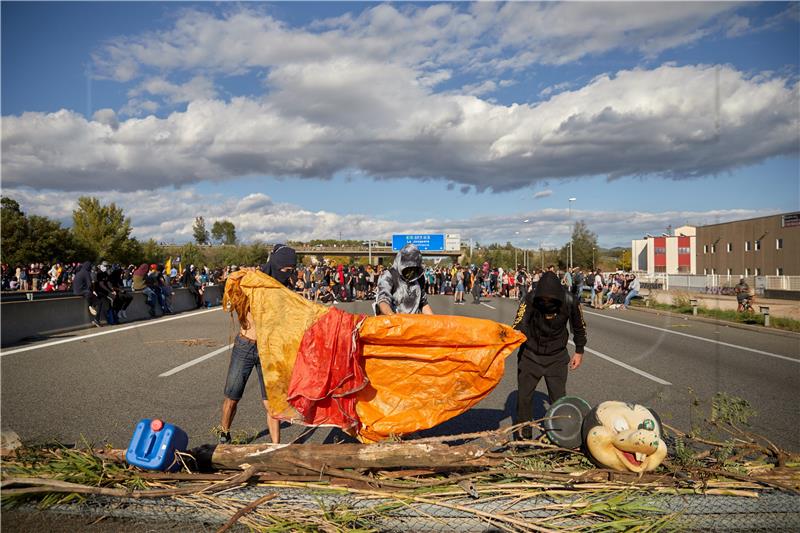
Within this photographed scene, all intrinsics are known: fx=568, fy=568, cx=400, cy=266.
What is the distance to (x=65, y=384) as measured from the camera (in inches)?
347

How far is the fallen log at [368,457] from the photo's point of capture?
366cm

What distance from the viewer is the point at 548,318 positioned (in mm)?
5293

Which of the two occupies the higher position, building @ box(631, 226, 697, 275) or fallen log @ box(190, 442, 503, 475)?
building @ box(631, 226, 697, 275)

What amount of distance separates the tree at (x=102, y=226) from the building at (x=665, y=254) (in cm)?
7795

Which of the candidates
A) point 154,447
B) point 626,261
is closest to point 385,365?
point 154,447

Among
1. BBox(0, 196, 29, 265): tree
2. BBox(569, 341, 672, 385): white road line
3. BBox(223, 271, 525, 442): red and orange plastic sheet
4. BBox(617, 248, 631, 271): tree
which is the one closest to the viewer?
BBox(223, 271, 525, 442): red and orange plastic sheet

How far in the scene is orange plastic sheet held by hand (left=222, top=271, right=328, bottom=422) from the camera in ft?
14.6

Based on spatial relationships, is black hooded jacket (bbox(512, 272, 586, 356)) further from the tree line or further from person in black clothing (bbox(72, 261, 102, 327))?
the tree line

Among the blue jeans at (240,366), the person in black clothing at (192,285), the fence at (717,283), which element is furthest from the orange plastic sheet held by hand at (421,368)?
the fence at (717,283)

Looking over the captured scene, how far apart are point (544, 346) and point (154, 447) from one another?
338 cm

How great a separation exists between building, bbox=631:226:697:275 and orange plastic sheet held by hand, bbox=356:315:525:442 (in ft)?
294

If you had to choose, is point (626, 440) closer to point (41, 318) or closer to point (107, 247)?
point (41, 318)

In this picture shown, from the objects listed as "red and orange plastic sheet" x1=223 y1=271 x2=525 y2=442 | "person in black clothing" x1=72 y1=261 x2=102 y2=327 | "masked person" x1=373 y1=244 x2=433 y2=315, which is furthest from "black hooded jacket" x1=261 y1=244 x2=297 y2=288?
"person in black clothing" x1=72 y1=261 x2=102 y2=327

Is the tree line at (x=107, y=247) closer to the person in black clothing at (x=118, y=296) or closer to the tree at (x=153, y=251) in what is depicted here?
the tree at (x=153, y=251)
